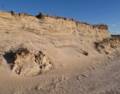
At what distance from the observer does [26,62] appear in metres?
11.3

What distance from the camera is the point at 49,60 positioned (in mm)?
12562

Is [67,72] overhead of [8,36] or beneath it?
beneath

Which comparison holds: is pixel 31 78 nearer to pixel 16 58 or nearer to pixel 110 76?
pixel 16 58

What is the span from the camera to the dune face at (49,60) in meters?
9.95

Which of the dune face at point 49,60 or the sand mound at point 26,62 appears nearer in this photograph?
the dune face at point 49,60

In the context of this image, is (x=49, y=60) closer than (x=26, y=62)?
No

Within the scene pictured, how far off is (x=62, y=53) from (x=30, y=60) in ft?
12.2

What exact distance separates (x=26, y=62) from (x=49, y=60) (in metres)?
1.70

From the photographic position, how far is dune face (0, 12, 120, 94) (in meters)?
9.95

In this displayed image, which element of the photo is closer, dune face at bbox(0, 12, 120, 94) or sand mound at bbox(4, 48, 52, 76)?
dune face at bbox(0, 12, 120, 94)

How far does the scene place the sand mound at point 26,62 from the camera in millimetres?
10932

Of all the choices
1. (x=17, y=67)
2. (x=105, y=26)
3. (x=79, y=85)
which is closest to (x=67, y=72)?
(x=79, y=85)

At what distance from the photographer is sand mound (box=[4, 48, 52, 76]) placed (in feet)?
35.9

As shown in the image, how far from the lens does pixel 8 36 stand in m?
12.6
